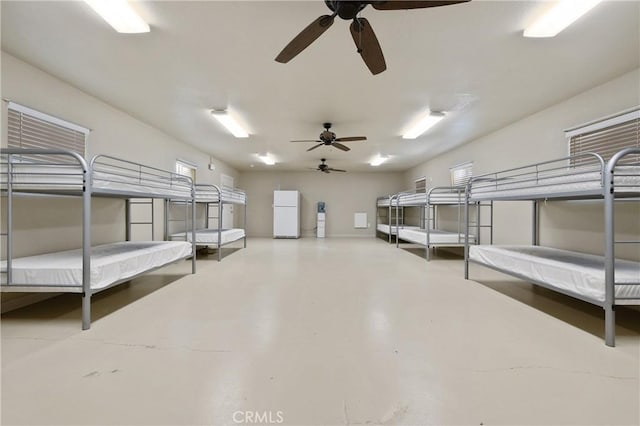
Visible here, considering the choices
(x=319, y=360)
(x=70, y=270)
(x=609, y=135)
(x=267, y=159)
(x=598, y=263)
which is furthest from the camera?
(x=267, y=159)

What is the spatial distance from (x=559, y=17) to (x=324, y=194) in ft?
29.0

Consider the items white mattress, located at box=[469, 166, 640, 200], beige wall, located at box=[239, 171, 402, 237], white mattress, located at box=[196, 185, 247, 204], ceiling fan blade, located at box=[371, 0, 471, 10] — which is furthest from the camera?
beige wall, located at box=[239, 171, 402, 237]

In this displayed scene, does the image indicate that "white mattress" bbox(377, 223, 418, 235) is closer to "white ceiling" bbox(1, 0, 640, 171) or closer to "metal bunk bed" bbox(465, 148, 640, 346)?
"white ceiling" bbox(1, 0, 640, 171)

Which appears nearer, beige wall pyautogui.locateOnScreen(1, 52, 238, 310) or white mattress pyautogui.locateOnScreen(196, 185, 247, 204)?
beige wall pyautogui.locateOnScreen(1, 52, 238, 310)

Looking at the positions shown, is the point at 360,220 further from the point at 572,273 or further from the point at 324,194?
the point at 572,273

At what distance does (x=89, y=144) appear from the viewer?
3.62 m

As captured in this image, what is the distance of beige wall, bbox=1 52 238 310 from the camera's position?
9.02 ft

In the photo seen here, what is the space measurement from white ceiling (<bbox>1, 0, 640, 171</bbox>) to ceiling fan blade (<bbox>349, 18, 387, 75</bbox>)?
321 millimetres

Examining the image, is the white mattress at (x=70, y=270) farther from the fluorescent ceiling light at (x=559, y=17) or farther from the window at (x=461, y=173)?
the window at (x=461, y=173)

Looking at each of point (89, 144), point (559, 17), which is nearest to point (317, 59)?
point (559, 17)

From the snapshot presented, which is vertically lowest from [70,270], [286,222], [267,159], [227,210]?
[70,270]

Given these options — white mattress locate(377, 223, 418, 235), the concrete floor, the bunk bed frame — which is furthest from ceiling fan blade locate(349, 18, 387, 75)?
the bunk bed frame

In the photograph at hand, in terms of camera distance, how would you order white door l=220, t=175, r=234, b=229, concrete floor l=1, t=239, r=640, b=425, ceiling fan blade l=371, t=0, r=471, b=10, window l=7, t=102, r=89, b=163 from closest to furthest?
concrete floor l=1, t=239, r=640, b=425 → ceiling fan blade l=371, t=0, r=471, b=10 → window l=7, t=102, r=89, b=163 → white door l=220, t=175, r=234, b=229

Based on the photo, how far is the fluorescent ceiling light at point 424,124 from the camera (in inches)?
168
